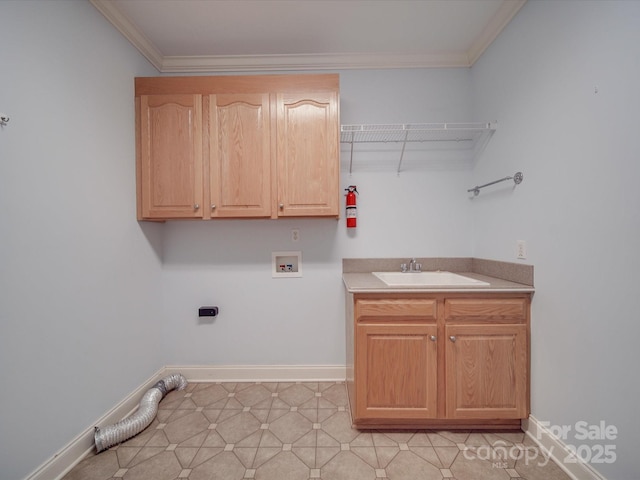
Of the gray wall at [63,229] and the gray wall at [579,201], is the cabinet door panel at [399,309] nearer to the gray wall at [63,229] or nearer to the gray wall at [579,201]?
the gray wall at [579,201]

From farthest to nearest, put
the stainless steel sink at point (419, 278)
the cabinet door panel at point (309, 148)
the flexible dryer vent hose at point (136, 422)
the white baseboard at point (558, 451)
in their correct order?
the stainless steel sink at point (419, 278), the cabinet door panel at point (309, 148), the flexible dryer vent hose at point (136, 422), the white baseboard at point (558, 451)

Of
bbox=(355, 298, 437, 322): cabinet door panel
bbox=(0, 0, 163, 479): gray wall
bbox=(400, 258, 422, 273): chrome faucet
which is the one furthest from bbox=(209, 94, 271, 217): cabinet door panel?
bbox=(400, 258, 422, 273): chrome faucet

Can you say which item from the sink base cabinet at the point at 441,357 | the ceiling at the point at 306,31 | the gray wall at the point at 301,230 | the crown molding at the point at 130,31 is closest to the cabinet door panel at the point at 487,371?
the sink base cabinet at the point at 441,357

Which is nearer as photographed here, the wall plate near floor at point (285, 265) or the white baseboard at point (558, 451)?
the white baseboard at point (558, 451)

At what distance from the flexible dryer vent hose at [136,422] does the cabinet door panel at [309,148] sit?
1586 millimetres

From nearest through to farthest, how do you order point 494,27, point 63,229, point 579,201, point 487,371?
point 579,201, point 63,229, point 487,371, point 494,27

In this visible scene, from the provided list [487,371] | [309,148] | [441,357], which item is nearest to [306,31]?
[309,148]

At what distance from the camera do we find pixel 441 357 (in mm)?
1462

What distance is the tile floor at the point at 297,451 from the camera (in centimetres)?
124

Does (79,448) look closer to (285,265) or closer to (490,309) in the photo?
(285,265)

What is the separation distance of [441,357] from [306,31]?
7.62 ft

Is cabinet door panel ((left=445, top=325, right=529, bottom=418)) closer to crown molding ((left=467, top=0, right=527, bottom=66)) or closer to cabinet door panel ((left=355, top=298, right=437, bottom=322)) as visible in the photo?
cabinet door panel ((left=355, top=298, right=437, bottom=322))

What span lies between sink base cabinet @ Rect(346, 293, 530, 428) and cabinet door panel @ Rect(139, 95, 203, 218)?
4.47 ft

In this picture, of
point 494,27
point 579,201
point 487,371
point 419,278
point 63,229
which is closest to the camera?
point 579,201
